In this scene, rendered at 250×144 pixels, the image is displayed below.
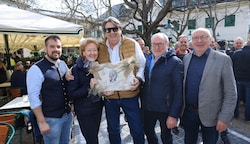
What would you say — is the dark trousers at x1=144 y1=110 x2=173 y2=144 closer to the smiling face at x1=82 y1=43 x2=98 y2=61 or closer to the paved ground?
the smiling face at x1=82 y1=43 x2=98 y2=61

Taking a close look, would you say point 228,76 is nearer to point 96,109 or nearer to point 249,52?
point 96,109

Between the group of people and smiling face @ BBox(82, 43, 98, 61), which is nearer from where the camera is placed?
the group of people

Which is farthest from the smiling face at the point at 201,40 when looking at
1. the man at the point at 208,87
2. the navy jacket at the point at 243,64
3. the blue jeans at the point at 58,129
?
the navy jacket at the point at 243,64

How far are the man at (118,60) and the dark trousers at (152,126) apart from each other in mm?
134

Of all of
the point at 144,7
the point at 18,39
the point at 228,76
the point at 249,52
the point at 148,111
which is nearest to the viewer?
the point at 228,76

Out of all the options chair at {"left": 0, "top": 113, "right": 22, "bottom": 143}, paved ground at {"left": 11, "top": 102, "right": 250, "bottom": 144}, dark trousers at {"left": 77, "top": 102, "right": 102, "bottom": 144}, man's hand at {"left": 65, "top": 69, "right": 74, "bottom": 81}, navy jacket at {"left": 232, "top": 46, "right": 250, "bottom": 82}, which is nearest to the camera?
man's hand at {"left": 65, "top": 69, "right": 74, "bottom": 81}

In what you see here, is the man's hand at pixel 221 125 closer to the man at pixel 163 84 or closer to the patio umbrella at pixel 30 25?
the man at pixel 163 84

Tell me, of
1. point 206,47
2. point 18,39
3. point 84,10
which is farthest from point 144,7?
point 84,10

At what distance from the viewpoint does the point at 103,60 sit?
8.57 feet

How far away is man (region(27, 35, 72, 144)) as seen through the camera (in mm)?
2312

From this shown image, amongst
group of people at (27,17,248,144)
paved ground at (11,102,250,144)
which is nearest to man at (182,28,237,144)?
group of people at (27,17,248,144)

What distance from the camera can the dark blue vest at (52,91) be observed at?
2.38m

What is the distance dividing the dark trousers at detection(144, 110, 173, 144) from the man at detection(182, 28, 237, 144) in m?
0.35

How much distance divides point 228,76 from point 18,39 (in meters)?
8.33
